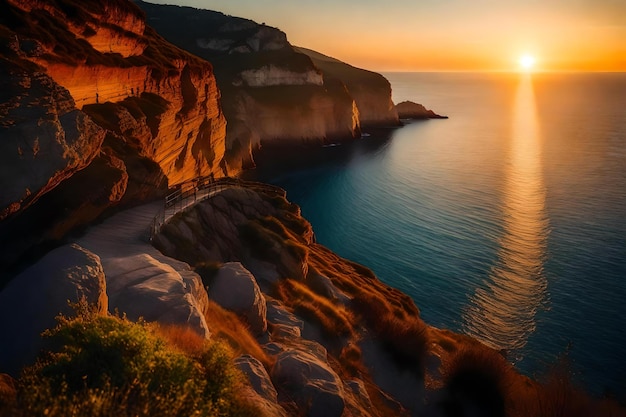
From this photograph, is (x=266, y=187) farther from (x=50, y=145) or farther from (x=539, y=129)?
(x=539, y=129)

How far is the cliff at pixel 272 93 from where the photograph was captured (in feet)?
367

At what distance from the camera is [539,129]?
148125mm

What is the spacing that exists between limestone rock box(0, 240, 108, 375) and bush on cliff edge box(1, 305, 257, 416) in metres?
1.23

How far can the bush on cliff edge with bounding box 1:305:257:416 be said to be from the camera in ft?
19.5

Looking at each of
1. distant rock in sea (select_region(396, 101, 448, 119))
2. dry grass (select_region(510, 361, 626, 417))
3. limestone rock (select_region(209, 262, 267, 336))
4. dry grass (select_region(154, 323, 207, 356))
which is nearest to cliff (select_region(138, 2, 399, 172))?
distant rock in sea (select_region(396, 101, 448, 119))

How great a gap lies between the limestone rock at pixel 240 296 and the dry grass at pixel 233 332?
620 millimetres

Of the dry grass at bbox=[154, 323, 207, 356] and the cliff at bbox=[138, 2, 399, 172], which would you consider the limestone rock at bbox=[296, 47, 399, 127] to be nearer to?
the cliff at bbox=[138, 2, 399, 172]

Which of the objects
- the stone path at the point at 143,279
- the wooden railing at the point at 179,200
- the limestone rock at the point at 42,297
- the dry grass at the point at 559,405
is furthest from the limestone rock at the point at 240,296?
the dry grass at the point at 559,405

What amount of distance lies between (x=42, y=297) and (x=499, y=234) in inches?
2170

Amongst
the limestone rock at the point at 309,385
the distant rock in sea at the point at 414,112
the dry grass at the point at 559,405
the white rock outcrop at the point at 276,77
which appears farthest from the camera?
the distant rock in sea at the point at 414,112

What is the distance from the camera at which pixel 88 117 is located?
1577 cm

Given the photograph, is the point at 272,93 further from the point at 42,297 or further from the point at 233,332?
the point at 42,297

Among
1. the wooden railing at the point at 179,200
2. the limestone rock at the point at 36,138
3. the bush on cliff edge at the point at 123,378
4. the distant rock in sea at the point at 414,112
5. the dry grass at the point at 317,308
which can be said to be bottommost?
the dry grass at the point at 317,308

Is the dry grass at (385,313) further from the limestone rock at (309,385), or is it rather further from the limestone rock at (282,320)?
the limestone rock at (309,385)
